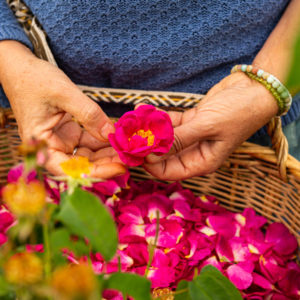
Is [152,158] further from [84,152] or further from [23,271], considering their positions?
[23,271]

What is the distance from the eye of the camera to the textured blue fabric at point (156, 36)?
2.56 ft

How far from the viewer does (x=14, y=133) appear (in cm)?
91

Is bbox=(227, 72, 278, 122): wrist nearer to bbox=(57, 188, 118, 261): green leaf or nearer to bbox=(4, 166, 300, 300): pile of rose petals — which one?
bbox=(4, 166, 300, 300): pile of rose petals

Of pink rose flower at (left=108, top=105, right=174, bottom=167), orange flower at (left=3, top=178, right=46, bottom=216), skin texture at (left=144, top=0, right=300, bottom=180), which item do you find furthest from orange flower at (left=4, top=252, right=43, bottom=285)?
skin texture at (left=144, top=0, right=300, bottom=180)

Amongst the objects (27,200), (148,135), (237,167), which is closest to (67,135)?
(148,135)

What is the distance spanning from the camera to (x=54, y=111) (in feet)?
2.35

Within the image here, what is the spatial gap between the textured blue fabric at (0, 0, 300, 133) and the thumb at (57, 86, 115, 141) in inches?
8.7

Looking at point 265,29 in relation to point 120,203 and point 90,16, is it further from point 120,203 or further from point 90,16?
point 120,203

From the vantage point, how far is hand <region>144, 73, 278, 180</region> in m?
0.67

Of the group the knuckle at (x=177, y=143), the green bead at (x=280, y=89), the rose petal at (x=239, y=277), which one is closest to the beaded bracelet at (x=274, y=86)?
the green bead at (x=280, y=89)

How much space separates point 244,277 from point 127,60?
0.56 meters

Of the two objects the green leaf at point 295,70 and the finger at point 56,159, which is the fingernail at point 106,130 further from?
the green leaf at point 295,70

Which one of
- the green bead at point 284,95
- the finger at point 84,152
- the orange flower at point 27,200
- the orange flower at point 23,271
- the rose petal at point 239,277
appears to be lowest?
the rose petal at point 239,277

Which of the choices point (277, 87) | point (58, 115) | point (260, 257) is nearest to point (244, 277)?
point (260, 257)
